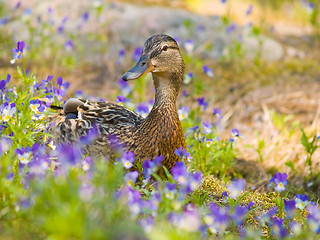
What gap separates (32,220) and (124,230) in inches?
23.2

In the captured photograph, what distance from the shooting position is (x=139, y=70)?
3639mm

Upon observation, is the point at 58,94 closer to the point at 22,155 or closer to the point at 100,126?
the point at 100,126

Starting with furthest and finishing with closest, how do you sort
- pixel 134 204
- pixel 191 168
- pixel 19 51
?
pixel 191 168 < pixel 19 51 < pixel 134 204

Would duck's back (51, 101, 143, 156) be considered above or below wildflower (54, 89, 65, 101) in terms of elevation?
below

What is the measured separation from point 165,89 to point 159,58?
27 centimetres

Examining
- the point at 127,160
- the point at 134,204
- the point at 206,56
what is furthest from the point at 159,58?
the point at 206,56

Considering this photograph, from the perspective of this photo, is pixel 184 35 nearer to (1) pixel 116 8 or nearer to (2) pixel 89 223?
(1) pixel 116 8

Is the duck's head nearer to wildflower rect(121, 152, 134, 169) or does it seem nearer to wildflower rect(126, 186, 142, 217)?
wildflower rect(121, 152, 134, 169)

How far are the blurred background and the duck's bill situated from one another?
174cm

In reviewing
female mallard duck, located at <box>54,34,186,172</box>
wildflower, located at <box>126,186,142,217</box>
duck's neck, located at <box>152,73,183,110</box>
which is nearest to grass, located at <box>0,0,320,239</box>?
wildflower, located at <box>126,186,142,217</box>

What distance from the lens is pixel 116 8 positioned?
8.42m

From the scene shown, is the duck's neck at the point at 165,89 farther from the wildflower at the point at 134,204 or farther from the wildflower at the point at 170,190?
the wildflower at the point at 134,204

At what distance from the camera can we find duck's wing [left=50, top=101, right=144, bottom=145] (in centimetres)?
379

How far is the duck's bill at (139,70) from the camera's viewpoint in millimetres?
3558
